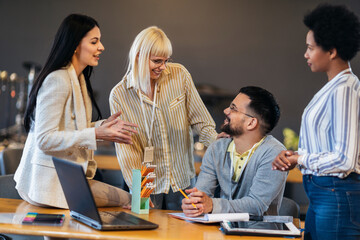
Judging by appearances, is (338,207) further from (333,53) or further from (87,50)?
(87,50)

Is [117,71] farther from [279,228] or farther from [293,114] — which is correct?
[279,228]

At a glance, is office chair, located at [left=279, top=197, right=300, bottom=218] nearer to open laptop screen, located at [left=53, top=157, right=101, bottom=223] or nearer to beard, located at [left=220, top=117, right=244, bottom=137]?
beard, located at [left=220, top=117, right=244, bottom=137]

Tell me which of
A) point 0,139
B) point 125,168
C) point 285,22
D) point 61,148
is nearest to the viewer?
point 61,148

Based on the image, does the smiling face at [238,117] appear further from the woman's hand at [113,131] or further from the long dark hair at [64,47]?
the long dark hair at [64,47]

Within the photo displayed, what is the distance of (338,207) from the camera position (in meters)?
1.74

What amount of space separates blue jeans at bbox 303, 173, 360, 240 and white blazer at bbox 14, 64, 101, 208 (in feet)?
3.30

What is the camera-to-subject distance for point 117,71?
311 inches

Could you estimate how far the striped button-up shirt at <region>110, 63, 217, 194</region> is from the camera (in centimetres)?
275

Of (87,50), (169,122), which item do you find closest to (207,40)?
(169,122)

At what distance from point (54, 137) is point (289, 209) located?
4.14 feet

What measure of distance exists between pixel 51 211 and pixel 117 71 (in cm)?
582

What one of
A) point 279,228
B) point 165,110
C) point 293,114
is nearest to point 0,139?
point 293,114

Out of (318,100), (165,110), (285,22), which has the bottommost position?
(165,110)

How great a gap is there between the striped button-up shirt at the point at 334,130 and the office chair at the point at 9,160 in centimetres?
256
